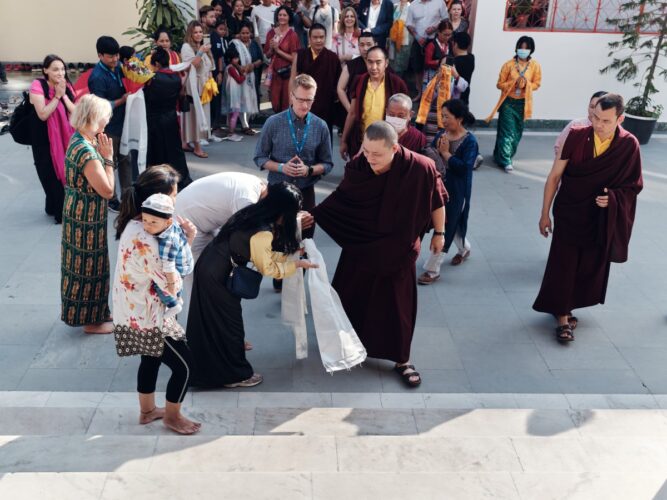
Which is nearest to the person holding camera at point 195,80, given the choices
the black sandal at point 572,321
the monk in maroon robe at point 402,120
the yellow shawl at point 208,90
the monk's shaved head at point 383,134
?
the yellow shawl at point 208,90

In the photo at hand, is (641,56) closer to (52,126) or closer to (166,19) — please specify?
(166,19)

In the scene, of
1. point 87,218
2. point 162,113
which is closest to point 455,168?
point 87,218

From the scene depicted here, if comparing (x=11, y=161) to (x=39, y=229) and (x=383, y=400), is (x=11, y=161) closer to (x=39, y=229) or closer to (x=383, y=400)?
(x=39, y=229)

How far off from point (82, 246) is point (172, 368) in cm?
146

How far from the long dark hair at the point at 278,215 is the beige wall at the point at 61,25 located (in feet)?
32.0

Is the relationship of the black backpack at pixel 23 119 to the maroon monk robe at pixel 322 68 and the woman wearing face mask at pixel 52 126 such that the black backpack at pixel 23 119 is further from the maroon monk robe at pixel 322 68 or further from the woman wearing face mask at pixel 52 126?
the maroon monk robe at pixel 322 68

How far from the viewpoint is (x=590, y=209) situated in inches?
191

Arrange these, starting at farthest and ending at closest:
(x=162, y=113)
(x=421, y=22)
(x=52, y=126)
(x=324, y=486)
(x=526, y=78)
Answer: (x=421, y=22), (x=526, y=78), (x=162, y=113), (x=52, y=126), (x=324, y=486)

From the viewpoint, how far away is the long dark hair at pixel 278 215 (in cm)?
372

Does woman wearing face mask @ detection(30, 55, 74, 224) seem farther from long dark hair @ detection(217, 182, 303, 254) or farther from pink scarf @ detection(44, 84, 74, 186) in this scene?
long dark hair @ detection(217, 182, 303, 254)

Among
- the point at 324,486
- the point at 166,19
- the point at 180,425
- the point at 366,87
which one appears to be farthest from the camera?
the point at 166,19

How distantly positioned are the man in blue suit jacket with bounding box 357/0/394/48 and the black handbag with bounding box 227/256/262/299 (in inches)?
262

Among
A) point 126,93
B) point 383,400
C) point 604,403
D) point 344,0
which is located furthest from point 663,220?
point 344,0

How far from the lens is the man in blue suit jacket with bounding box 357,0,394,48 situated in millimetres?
9852
